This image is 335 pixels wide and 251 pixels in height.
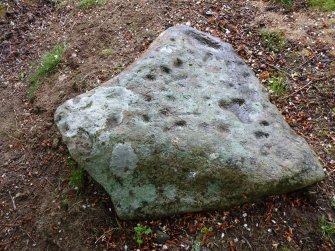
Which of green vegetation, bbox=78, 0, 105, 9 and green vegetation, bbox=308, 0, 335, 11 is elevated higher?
green vegetation, bbox=78, 0, 105, 9

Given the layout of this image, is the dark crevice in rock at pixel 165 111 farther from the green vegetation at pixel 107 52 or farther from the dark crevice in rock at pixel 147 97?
the green vegetation at pixel 107 52

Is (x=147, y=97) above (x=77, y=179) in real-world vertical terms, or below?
above

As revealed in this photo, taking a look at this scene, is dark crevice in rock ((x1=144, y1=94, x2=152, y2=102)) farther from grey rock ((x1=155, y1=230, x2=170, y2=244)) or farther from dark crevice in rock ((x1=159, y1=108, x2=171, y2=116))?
grey rock ((x1=155, y1=230, x2=170, y2=244))

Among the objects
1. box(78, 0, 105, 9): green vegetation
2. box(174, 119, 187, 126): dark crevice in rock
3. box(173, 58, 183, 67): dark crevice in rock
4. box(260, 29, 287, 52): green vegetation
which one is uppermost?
→ box(173, 58, 183, 67): dark crevice in rock

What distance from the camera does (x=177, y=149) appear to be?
3512 millimetres

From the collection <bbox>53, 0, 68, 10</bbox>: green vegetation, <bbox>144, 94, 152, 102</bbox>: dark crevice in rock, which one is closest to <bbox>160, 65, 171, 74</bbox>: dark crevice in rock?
<bbox>144, 94, 152, 102</bbox>: dark crevice in rock

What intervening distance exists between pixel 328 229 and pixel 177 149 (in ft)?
5.01

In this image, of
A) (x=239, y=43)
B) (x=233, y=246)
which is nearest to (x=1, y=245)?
(x=233, y=246)

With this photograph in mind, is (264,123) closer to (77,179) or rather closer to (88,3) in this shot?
(77,179)

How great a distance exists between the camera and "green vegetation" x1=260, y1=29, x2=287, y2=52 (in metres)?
5.02

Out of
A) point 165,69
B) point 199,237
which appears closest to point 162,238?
point 199,237

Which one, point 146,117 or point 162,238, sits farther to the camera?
point 146,117

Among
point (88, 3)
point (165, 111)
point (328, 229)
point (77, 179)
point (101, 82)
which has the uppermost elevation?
point (165, 111)

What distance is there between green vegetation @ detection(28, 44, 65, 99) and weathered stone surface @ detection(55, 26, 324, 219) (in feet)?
5.25
